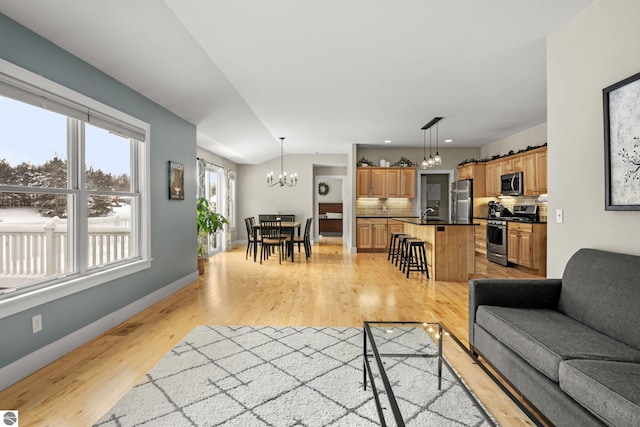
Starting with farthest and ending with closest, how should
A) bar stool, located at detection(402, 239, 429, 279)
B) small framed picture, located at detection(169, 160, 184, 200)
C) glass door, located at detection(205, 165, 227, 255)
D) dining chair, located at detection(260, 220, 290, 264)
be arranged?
glass door, located at detection(205, 165, 227, 255) → dining chair, located at detection(260, 220, 290, 264) → bar stool, located at detection(402, 239, 429, 279) → small framed picture, located at detection(169, 160, 184, 200)

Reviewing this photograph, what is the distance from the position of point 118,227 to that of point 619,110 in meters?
4.43

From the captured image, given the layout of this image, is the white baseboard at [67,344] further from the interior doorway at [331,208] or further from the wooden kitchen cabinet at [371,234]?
the interior doorway at [331,208]

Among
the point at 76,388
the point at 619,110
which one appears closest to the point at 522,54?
the point at 619,110

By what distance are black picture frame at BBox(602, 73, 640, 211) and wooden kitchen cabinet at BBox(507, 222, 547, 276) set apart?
3715 millimetres

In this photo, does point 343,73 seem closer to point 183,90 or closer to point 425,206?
point 183,90

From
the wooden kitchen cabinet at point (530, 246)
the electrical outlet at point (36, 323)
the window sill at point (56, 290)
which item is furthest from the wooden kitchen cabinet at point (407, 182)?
the electrical outlet at point (36, 323)

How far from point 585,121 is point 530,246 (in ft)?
12.2

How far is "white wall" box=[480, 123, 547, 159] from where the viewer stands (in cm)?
639

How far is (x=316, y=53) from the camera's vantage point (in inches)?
132

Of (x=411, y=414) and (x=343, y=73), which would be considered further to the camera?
(x=343, y=73)

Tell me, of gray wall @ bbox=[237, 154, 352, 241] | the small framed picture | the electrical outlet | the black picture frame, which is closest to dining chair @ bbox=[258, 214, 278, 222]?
gray wall @ bbox=[237, 154, 352, 241]

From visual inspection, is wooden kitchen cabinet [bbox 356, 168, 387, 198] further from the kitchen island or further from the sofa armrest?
the sofa armrest

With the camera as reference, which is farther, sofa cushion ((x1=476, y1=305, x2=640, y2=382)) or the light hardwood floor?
the light hardwood floor

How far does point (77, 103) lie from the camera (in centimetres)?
279
